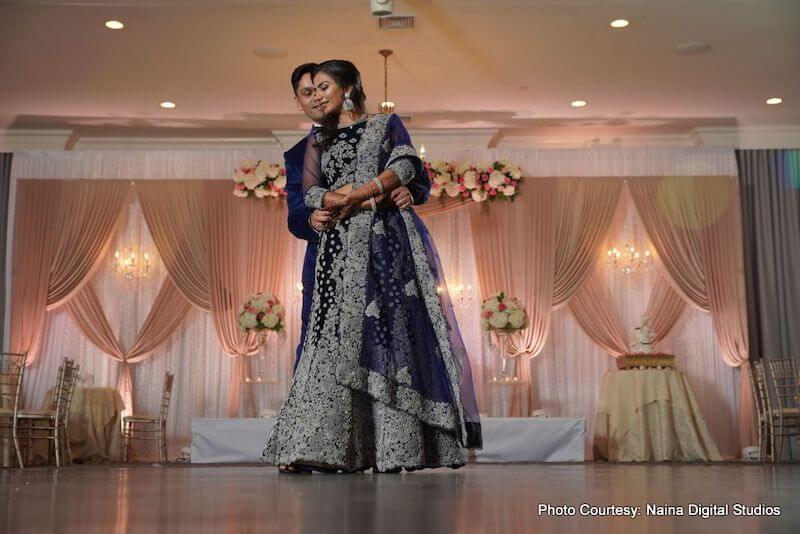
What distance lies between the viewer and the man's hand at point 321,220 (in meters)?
3.62

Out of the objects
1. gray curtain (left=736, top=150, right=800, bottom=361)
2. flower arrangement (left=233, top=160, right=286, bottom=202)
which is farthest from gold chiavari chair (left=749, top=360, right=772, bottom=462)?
→ flower arrangement (left=233, top=160, right=286, bottom=202)

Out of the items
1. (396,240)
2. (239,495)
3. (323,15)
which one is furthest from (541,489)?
(323,15)

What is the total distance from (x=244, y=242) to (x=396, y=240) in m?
6.41

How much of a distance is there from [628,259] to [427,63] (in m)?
3.19

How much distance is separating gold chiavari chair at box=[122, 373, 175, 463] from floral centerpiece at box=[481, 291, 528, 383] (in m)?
3.11

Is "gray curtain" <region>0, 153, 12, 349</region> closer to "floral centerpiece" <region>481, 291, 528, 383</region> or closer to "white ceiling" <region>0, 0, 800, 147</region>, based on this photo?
"white ceiling" <region>0, 0, 800, 147</region>

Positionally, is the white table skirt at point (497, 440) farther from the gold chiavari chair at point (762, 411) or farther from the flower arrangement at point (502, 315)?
the gold chiavari chair at point (762, 411)

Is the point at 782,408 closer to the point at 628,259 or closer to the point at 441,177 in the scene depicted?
the point at 628,259

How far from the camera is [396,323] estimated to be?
11.4ft

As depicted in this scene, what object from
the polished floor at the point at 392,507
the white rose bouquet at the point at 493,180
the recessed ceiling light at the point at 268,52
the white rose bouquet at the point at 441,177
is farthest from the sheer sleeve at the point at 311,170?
the white rose bouquet at the point at 493,180

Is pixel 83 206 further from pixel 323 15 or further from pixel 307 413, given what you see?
pixel 307 413

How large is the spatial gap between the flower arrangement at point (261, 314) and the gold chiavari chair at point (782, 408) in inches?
180

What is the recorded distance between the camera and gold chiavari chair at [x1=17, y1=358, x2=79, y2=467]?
25.7 ft

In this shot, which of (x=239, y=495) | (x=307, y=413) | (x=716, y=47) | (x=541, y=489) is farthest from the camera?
(x=716, y=47)
